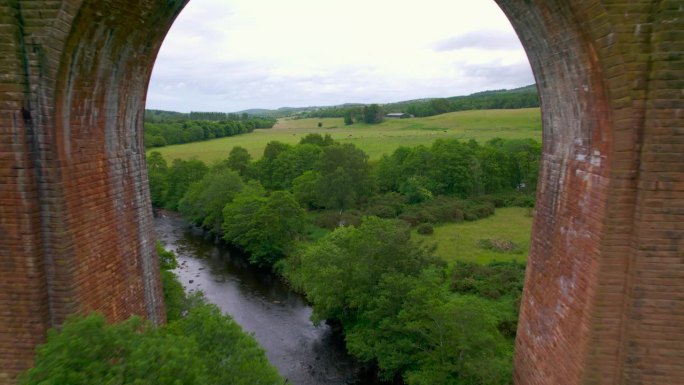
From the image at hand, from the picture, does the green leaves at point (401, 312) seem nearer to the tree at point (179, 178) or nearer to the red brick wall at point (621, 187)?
the red brick wall at point (621, 187)

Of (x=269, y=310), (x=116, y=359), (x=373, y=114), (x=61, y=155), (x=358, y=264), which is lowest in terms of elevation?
(x=269, y=310)

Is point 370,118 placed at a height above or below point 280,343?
above

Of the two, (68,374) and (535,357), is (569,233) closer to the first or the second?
(535,357)

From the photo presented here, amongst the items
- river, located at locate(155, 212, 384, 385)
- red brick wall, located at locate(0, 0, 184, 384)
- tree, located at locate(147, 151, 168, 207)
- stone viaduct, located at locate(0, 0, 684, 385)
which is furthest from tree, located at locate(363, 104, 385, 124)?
red brick wall, located at locate(0, 0, 184, 384)

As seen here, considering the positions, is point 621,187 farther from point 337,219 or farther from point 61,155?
point 337,219

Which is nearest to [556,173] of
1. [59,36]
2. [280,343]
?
[59,36]

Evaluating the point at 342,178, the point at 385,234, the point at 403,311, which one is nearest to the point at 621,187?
the point at 403,311
